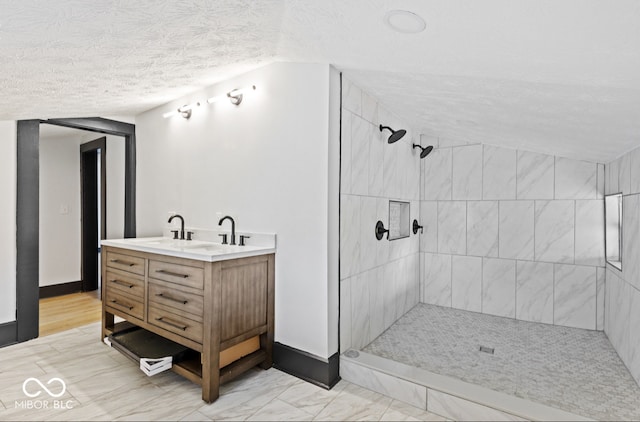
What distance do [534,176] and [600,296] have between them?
1.17 metres

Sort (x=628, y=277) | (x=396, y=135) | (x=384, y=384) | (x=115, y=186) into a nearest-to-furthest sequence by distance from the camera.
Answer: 1. (x=384, y=384)
2. (x=628, y=277)
3. (x=396, y=135)
4. (x=115, y=186)

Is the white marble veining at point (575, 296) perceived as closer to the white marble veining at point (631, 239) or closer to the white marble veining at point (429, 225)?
the white marble veining at point (631, 239)

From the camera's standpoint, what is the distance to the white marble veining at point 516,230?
339 centimetres

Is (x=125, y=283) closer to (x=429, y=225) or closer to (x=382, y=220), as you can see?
(x=382, y=220)

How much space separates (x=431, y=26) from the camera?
1.49 m

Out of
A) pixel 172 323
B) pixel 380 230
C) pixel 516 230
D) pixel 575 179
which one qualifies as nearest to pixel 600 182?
pixel 575 179

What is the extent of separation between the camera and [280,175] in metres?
2.52

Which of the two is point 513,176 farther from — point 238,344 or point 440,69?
point 238,344

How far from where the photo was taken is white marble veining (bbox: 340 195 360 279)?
2.45m

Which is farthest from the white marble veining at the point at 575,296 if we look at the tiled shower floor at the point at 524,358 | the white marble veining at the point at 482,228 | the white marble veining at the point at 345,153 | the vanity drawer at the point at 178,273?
the vanity drawer at the point at 178,273

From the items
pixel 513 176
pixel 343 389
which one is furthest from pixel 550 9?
pixel 513 176

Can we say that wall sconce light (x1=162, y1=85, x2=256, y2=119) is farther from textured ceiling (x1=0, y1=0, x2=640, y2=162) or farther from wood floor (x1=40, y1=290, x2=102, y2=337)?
wood floor (x1=40, y1=290, x2=102, y2=337)

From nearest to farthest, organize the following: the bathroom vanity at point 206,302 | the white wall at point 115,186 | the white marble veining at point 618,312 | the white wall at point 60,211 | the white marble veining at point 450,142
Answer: the bathroom vanity at point 206,302 → the white marble veining at point 618,312 → the white marble veining at point 450,142 → the white wall at point 115,186 → the white wall at point 60,211

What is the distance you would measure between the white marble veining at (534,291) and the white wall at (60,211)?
5311 millimetres
